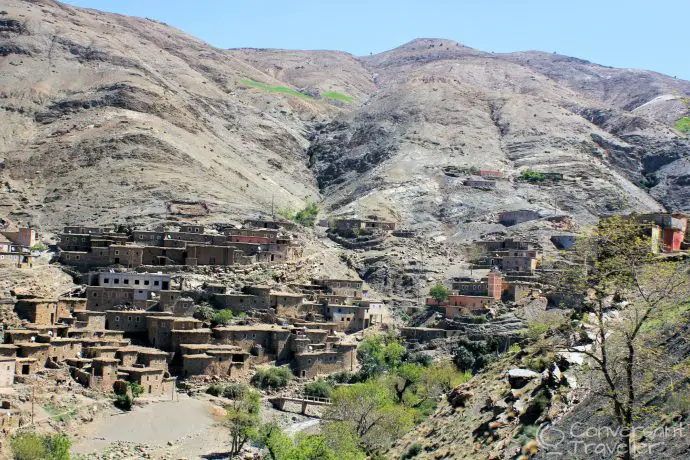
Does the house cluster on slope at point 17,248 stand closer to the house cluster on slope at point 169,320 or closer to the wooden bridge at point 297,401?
the house cluster on slope at point 169,320

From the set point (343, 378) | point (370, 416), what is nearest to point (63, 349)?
point (370, 416)

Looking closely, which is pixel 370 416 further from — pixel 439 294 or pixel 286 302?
pixel 439 294

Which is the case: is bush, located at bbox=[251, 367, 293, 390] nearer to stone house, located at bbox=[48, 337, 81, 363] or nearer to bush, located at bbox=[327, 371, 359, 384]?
bush, located at bbox=[327, 371, 359, 384]

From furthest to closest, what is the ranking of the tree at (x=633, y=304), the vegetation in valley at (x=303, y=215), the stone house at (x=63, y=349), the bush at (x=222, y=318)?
1. the vegetation in valley at (x=303, y=215)
2. the bush at (x=222, y=318)
3. the stone house at (x=63, y=349)
4. the tree at (x=633, y=304)

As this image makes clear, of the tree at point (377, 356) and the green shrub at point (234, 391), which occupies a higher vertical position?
the tree at point (377, 356)

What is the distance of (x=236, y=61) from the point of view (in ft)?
553

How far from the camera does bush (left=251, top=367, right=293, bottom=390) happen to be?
4928 centimetres

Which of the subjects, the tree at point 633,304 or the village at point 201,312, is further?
the village at point 201,312

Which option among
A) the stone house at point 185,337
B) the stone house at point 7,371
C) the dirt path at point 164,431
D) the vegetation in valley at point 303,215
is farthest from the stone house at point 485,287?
the stone house at point 7,371

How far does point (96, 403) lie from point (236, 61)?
134605 mm

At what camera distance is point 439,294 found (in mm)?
65438

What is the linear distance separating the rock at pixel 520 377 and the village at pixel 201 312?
77.7 feet

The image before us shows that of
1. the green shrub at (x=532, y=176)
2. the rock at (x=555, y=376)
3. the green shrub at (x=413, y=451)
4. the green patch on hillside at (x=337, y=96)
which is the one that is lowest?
the green shrub at (x=413, y=451)

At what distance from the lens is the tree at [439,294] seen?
64875mm
